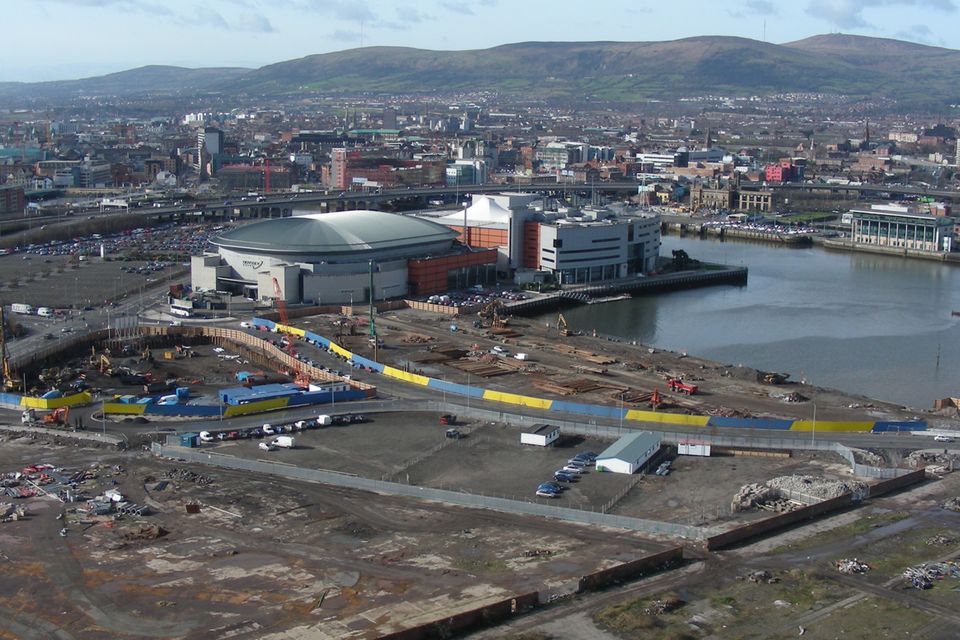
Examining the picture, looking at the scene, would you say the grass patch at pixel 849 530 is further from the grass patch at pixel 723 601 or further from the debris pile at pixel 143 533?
the debris pile at pixel 143 533

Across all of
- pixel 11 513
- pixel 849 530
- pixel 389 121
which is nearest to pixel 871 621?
pixel 849 530

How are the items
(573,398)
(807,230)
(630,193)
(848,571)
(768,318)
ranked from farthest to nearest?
1. (630,193)
2. (807,230)
3. (768,318)
4. (573,398)
5. (848,571)

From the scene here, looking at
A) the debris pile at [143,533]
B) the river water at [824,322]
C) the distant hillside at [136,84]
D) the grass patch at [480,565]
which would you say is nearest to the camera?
the grass patch at [480,565]

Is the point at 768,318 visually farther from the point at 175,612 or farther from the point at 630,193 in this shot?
the point at 630,193

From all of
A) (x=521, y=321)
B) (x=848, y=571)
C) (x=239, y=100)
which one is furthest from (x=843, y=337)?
(x=239, y=100)

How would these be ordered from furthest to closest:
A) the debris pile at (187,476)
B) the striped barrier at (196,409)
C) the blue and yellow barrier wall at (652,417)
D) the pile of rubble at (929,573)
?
the striped barrier at (196,409)
the blue and yellow barrier wall at (652,417)
the debris pile at (187,476)
the pile of rubble at (929,573)

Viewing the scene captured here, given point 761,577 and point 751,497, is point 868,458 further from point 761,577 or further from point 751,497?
point 761,577

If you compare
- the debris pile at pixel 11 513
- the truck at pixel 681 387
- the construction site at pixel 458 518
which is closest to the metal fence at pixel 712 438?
the construction site at pixel 458 518

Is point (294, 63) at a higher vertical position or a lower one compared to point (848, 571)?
higher
